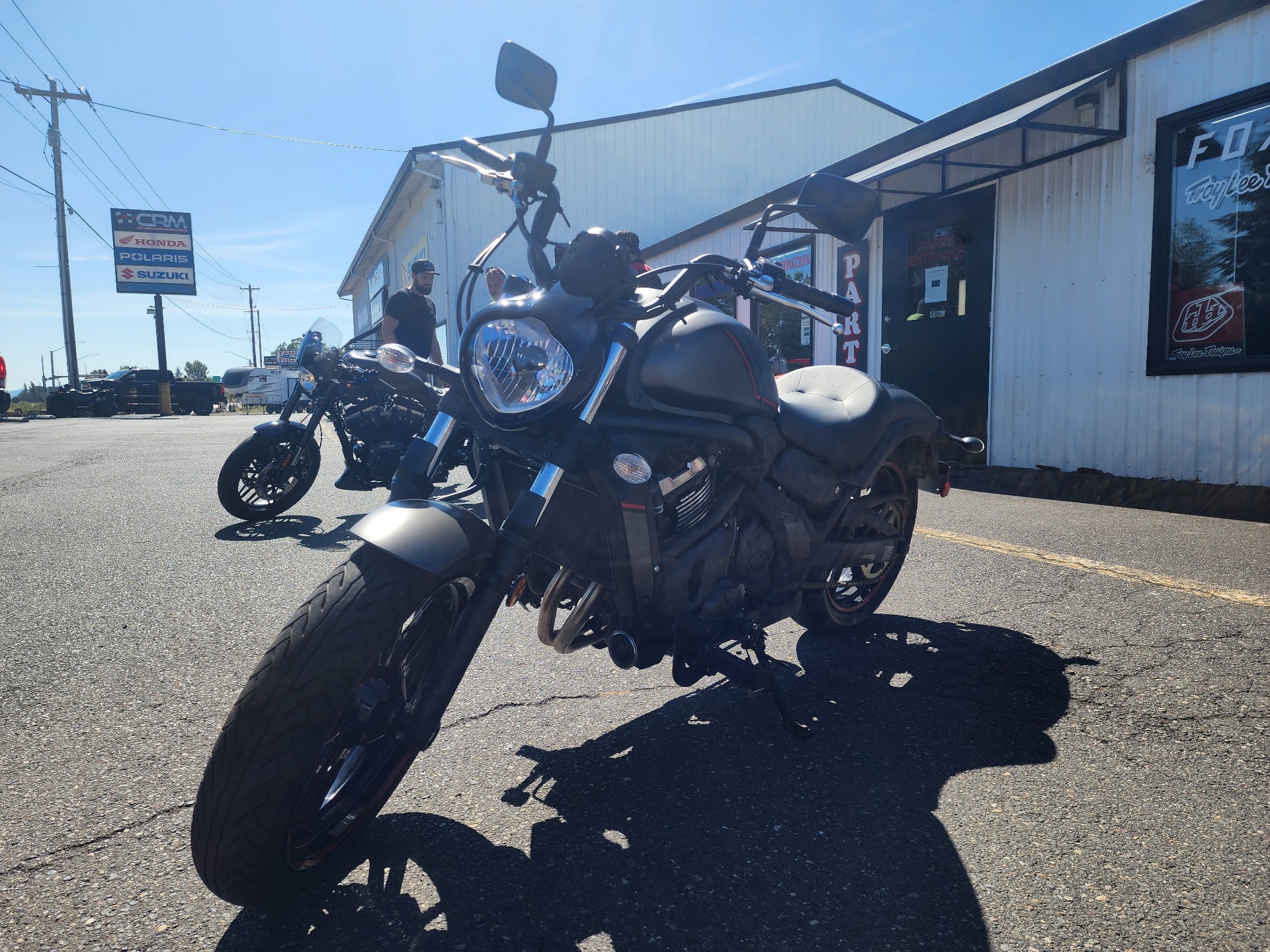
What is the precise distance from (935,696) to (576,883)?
143cm

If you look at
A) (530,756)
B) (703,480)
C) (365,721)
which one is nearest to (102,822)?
(365,721)

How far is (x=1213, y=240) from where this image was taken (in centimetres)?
587

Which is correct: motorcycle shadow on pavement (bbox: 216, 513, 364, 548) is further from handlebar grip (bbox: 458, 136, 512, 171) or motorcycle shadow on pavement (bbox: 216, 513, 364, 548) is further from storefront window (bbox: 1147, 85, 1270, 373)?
storefront window (bbox: 1147, 85, 1270, 373)

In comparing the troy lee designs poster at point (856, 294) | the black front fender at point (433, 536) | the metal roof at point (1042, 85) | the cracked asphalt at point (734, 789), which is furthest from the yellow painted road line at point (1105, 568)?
the troy lee designs poster at point (856, 294)

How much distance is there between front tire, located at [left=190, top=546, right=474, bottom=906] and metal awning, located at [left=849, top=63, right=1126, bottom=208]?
5.55m

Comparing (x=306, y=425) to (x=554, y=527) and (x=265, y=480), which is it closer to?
(x=265, y=480)

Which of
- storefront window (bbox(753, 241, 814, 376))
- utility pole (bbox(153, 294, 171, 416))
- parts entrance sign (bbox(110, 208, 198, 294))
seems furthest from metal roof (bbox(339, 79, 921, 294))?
parts entrance sign (bbox(110, 208, 198, 294))

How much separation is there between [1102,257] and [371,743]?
284 inches

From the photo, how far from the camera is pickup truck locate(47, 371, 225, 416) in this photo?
86.4ft

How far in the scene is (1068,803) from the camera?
187cm

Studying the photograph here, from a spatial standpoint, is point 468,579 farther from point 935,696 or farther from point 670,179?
point 670,179

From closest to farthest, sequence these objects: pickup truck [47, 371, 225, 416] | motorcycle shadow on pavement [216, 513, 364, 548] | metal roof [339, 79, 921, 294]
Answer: motorcycle shadow on pavement [216, 513, 364, 548] < metal roof [339, 79, 921, 294] < pickup truck [47, 371, 225, 416]

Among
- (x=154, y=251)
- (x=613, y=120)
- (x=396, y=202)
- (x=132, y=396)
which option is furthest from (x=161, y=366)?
(x=613, y=120)

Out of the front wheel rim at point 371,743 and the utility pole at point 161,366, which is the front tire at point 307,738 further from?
the utility pole at point 161,366
